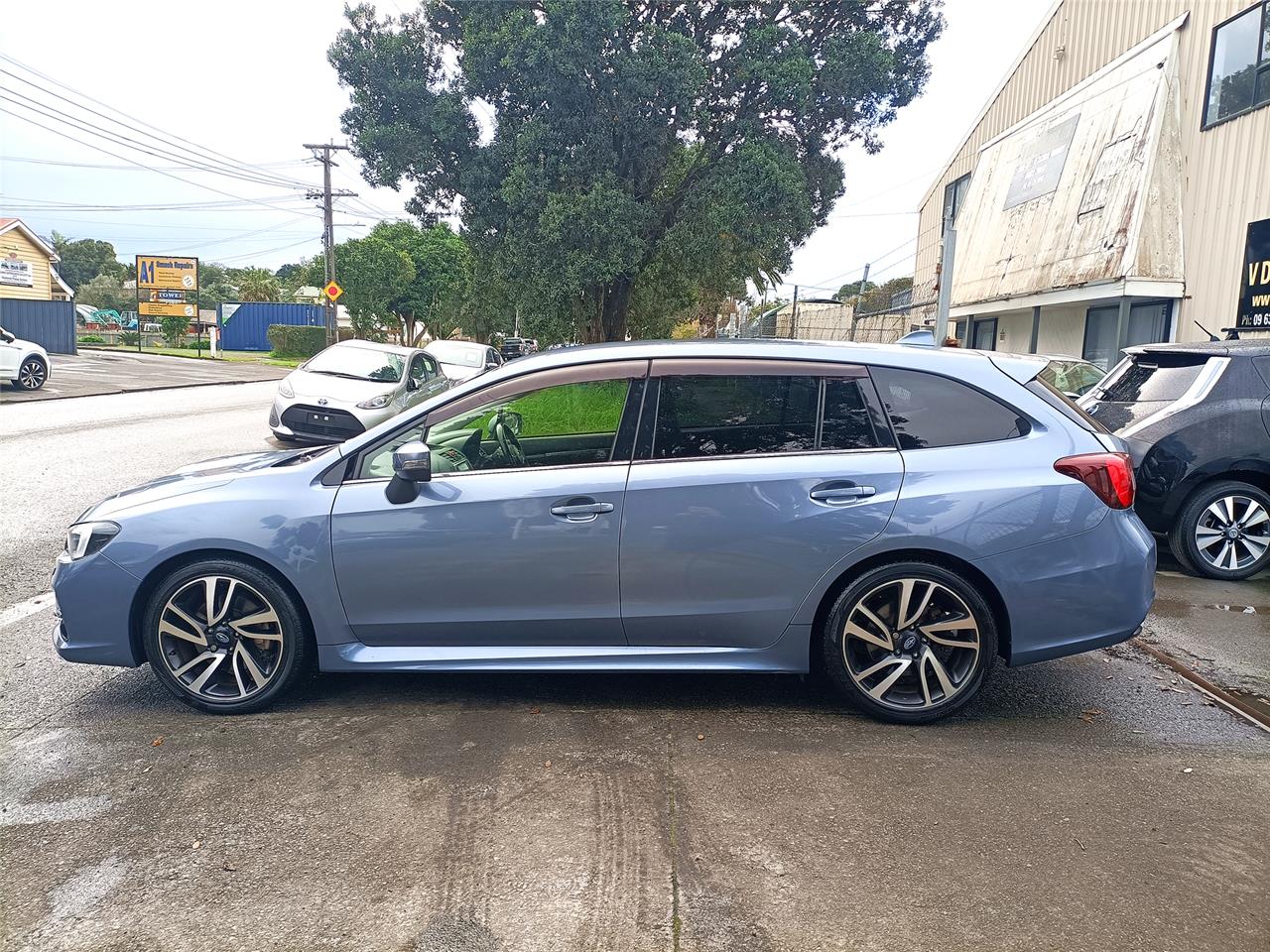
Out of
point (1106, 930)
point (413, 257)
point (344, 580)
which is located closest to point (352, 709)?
point (344, 580)

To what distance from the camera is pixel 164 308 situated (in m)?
50.4

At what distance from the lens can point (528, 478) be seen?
13.6ft

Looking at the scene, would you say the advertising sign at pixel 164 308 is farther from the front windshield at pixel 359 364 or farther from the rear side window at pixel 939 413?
the rear side window at pixel 939 413

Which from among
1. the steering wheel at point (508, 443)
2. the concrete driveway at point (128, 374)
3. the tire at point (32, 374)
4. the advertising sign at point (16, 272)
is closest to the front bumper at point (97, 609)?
the steering wheel at point (508, 443)

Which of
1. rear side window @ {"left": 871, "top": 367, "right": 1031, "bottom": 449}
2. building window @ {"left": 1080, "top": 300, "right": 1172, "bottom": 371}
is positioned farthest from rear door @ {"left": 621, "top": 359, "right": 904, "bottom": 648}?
building window @ {"left": 1080, "top": 300, "right": 1172, "bottom": 371}

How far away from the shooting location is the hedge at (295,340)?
5344cm

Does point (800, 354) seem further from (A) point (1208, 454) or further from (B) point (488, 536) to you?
(A) point (1208, 454)

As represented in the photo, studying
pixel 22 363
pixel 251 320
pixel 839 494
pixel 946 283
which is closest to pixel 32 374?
pixel 22 363

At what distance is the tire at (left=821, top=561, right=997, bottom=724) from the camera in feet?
13.4

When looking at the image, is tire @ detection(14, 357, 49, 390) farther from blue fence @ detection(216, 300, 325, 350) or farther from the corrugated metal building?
blue fence @ detection(216, 300, 325, 350)

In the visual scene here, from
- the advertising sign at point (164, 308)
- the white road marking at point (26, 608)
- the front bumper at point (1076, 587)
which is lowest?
the white road marking at point (26, 608)

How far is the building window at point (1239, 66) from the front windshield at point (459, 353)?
546 inches

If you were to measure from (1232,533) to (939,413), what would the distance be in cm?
426

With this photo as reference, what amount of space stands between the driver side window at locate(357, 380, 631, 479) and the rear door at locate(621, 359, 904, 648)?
178mm
